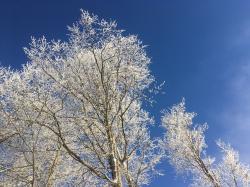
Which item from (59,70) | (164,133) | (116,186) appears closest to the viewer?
(116,186)

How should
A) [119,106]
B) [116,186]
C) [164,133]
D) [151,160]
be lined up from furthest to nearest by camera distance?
[164,133] < [151,160] < [119,106] < [116,186]

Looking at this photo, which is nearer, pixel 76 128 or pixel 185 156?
pixel 76 128

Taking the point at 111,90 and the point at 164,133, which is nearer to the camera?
the point at 111,90

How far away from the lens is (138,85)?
524 inches

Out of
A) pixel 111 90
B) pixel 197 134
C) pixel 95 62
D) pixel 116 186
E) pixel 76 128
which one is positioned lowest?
pixel 116 186

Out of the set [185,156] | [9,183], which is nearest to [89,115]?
[9,183]

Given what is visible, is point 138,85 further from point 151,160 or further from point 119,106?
point 151,160

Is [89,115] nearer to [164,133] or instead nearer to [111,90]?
[111,90]

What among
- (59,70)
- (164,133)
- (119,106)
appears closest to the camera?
(119,106)

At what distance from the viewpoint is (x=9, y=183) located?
1387 cm

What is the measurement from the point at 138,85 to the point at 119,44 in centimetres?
154

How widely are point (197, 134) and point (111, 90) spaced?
370 inches

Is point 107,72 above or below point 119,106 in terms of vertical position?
above

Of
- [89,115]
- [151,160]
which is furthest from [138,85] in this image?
[151,160]
